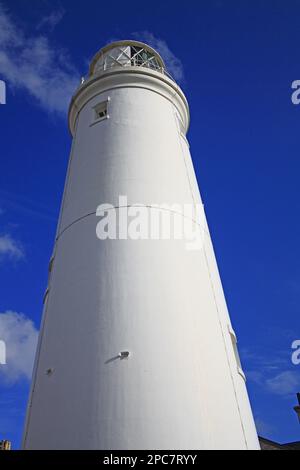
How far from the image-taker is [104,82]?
433 inches

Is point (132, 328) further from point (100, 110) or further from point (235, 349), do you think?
point (100, 110)

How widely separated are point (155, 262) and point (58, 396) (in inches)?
102

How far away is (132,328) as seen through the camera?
6473 mm

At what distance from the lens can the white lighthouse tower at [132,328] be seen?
5.75 meters

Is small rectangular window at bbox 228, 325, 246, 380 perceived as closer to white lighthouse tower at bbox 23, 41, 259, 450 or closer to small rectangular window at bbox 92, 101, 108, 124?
white lighthouse tower at bbox 23, 41, 259, 450

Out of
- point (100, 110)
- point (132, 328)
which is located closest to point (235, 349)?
point (132, 328)

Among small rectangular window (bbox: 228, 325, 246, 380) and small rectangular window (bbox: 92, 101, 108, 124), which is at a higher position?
small rectangular window (bbox: 92, 101, 108, 124)

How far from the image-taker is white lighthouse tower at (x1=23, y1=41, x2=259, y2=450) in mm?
5750

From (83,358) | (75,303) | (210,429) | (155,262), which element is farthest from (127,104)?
(210,429)

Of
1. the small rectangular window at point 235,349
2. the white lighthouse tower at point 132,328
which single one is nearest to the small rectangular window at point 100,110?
the white lighthouse tower at point 132,328

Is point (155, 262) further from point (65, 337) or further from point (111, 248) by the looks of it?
point (65, 337)

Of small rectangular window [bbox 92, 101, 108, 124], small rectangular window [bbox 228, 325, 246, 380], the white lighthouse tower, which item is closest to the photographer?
the white lighthouse tower

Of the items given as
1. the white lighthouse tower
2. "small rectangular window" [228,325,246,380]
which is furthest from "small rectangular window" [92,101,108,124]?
"small rectangular window" [228,325,246,380]

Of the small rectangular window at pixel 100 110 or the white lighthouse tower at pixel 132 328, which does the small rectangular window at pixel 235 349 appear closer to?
the white lighthouse tower at pixel 132 328
